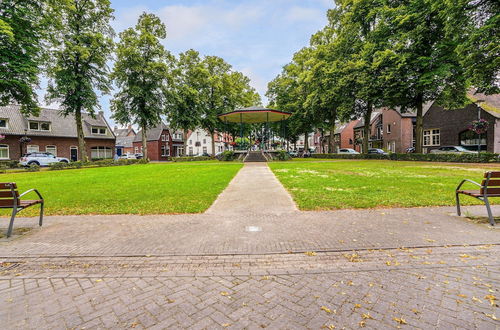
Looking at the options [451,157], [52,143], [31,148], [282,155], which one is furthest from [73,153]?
[451,157]

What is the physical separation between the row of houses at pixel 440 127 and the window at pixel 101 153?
1546 inches

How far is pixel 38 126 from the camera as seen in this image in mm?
34281

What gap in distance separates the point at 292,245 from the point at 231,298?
66.5 inches

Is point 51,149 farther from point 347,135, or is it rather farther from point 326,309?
point 347,135

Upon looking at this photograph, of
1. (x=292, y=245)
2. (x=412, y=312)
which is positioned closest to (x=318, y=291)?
(x=412, y=312)

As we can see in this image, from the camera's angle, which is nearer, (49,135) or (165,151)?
(49,135)

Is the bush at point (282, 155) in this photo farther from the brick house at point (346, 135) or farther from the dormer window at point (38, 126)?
the dormer window at point (38, 126)

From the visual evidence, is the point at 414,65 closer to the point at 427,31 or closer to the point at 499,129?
the point at 427,31

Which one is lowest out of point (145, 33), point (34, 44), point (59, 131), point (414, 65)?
point (59, 131)

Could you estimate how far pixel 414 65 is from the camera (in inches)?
869

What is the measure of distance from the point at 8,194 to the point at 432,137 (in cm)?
4671

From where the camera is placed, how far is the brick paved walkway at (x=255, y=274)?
7.75 feet

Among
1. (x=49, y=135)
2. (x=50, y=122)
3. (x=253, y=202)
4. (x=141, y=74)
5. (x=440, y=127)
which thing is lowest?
(x=253, y=202)

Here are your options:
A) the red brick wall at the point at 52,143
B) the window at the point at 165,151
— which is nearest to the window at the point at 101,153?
the red brick wall at the point at 52,143
